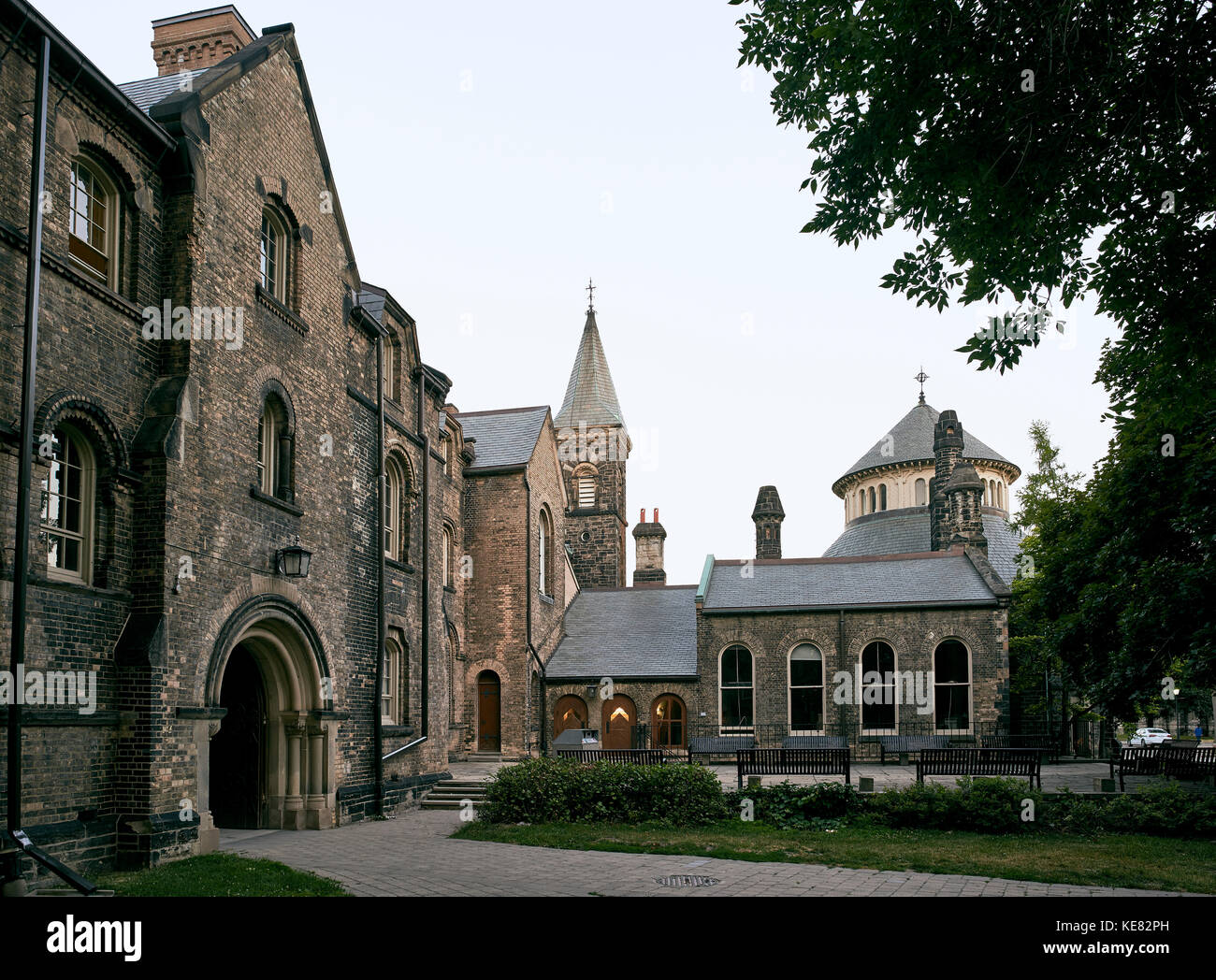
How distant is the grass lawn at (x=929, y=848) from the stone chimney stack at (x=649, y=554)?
2631 cm

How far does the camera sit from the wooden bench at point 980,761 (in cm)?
1923

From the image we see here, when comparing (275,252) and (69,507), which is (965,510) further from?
(69,507)

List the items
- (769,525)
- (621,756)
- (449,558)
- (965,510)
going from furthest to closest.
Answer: (769,525)
(965,510)
(449,558)
(621,756)

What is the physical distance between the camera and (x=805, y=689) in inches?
1256

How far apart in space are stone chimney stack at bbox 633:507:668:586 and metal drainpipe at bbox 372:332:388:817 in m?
23.5

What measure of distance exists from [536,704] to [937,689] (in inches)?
474

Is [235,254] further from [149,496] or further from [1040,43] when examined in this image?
[1040,43]

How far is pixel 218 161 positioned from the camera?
46.9ft

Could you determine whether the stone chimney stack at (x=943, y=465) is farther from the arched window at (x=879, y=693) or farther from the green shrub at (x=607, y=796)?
the green shrub at (x=607, y=796)

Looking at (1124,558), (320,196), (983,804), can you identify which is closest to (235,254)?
(320,196)

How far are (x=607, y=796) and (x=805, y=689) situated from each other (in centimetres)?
1594

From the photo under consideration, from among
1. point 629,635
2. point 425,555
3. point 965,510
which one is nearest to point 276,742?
point 425,555

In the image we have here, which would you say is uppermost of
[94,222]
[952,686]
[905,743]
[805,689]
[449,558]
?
[94,222]

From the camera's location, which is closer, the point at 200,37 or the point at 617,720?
the point at 200,37
